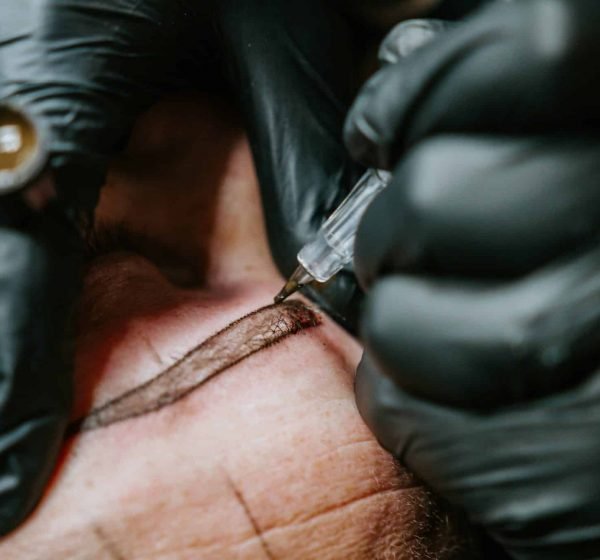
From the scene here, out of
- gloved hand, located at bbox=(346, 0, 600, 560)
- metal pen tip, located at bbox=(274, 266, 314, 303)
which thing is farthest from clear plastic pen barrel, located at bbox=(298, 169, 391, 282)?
gloved hand, located at bbox=(346, 0, 600, 560)

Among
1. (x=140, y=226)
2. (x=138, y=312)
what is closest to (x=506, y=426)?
(x=138, y=312)

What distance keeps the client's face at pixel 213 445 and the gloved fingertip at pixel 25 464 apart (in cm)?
2

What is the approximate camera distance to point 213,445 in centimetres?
80

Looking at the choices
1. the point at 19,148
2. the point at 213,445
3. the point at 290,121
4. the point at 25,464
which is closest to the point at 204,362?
the point at 213,445

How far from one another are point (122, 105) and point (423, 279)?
2.07ft

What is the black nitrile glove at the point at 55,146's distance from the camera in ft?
2.53

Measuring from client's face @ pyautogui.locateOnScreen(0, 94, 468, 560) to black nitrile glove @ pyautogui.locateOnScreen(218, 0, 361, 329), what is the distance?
0.48 ft

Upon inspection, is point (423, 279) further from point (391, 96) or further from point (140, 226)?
point (140, 226)

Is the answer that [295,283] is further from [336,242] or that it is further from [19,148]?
[19,148]

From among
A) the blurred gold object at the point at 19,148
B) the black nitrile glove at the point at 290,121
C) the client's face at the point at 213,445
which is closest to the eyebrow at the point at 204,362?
the client's face at the point at 213,445

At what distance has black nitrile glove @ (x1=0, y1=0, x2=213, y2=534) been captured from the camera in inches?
30.4

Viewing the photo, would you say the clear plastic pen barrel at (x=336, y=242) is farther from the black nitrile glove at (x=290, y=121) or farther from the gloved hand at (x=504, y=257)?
the gloved hand at (x=504, y=257)

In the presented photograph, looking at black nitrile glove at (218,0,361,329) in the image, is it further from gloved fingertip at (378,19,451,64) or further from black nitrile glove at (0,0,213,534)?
gloved fingertip at (378,19,451,64)

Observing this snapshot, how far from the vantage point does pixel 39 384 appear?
2.59ft
